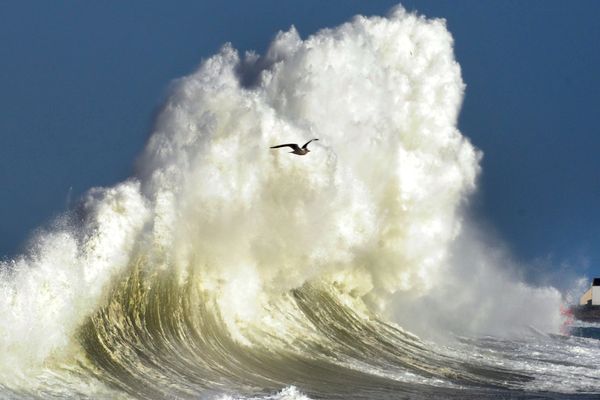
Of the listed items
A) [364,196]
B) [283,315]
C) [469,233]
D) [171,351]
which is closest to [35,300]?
[171,351]

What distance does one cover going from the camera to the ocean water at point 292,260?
83.0 ft

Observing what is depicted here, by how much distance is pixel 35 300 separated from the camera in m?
25.1

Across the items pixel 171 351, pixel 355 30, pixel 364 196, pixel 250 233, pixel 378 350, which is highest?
pixel 355 30

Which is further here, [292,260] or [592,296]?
[592,296]

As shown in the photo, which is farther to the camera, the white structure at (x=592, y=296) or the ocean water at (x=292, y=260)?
the white structure at (x=592, y=296)

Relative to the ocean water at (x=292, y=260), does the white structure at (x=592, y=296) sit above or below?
above

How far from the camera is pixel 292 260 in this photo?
3344cm

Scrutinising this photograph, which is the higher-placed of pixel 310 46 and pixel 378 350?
pixel 310 46

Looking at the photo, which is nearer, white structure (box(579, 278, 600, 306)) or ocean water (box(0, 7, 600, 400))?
ocean water (box(0, 7, 600, 400))

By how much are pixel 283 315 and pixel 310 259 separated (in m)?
2.93

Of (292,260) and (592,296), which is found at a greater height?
(592,296)

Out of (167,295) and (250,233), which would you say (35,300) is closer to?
(167,295)

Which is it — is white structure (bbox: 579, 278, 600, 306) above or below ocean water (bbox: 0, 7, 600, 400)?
above

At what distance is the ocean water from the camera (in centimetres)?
2530
